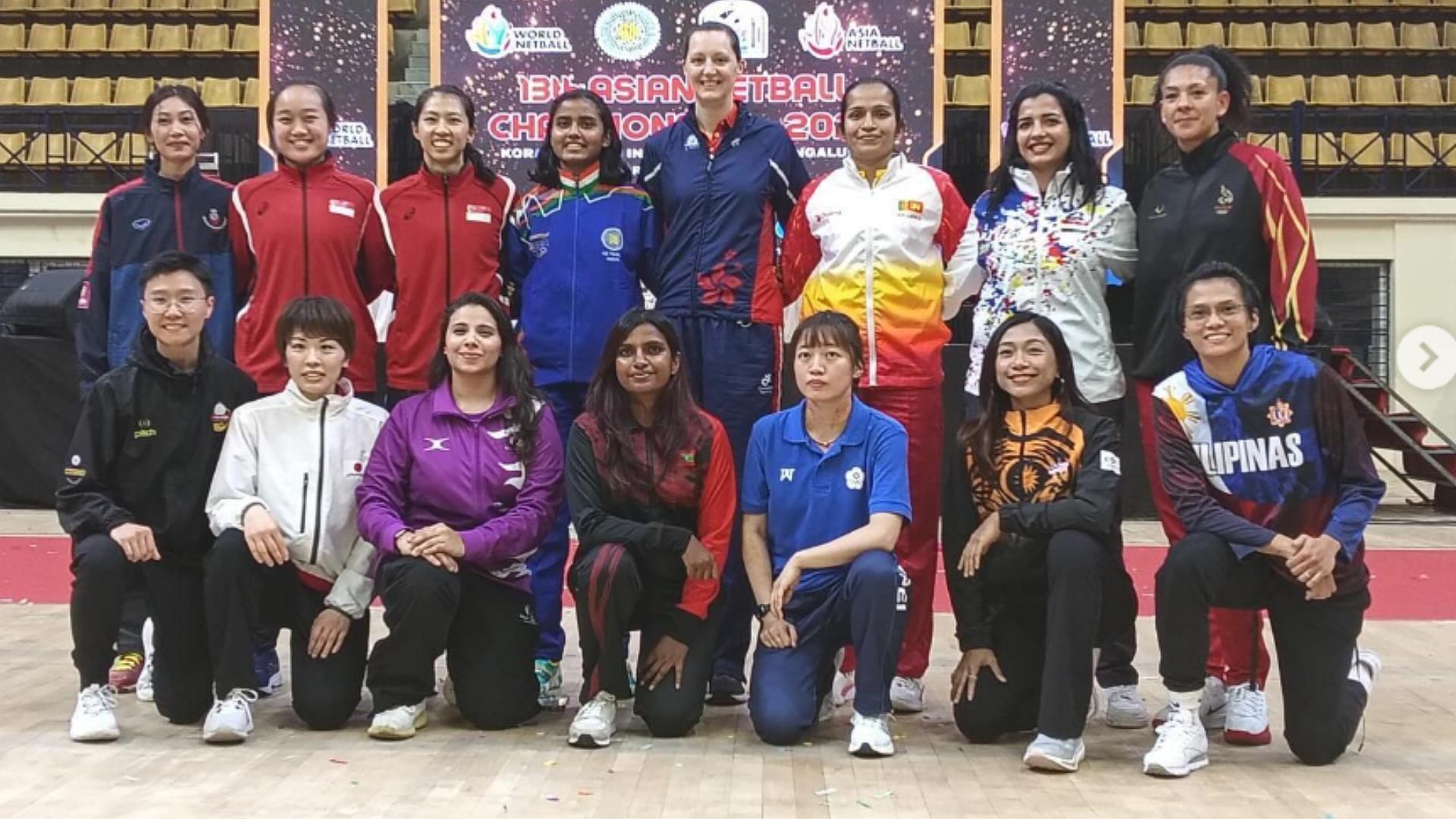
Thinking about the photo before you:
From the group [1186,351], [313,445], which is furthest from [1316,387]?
[313,445]

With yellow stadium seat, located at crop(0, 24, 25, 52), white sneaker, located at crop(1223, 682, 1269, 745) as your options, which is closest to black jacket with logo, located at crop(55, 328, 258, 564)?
white sneaker, located at crop(1223, 682, 1269, 745)

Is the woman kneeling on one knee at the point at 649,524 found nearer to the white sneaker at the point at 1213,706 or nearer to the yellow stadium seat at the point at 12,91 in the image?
the white sneaker at the point at 1213,706

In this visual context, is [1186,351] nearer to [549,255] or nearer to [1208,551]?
[1208,551]

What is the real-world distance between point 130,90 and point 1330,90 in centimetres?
1084

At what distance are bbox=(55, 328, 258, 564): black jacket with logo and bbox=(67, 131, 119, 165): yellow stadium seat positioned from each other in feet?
29.9

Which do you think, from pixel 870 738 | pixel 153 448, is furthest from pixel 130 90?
pixel 870 738

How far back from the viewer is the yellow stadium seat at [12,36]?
1257 cm

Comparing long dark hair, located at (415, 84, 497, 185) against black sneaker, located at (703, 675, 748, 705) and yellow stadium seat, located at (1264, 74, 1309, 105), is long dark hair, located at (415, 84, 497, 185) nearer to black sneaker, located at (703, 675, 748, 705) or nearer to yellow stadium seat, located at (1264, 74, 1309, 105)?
black sneaker, located at (703, 675, 748, 705)

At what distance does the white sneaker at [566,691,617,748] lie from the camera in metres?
2.91

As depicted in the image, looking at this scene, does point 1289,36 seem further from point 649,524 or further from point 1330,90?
point 649,524

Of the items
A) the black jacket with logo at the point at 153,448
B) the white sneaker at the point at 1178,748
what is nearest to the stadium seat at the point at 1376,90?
the white sneaker at the point at 1178,748

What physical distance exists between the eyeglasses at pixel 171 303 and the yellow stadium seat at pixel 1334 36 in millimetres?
11690

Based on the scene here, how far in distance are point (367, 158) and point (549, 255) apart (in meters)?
6.07

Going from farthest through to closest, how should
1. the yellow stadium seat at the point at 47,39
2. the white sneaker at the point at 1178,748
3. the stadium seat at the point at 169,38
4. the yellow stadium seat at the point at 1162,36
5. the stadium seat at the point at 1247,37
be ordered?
the yellow stadium seat at the point at 47,39 < the stadium seat at the point at 169,38 < the stadium seat at the point at 1247,37 < the yellow stadium seat at the point at 1162,36 < the white sneaker at the point at 1178,748
